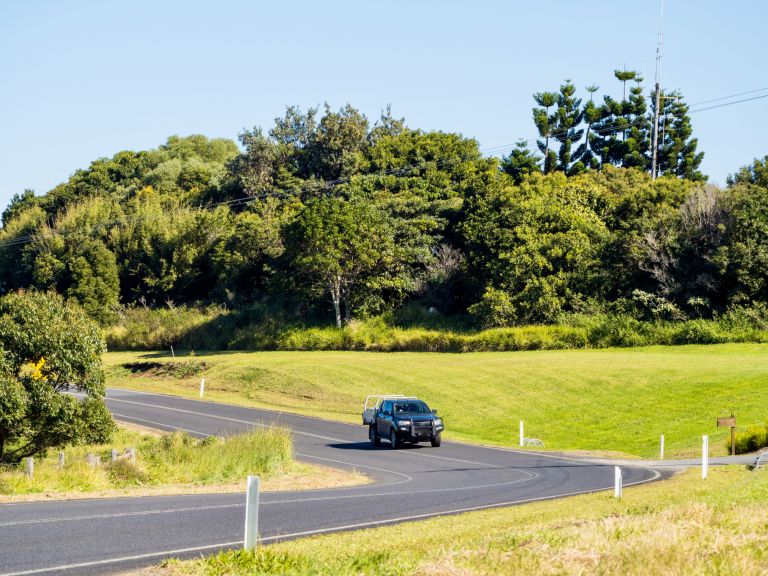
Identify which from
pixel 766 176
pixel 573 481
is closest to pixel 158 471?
pixel 573 481

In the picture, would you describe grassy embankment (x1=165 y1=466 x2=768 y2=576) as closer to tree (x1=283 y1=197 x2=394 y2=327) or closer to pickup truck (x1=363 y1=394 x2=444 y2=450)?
pickup truck (x1=363 y1=394 x2=444 y2=450)

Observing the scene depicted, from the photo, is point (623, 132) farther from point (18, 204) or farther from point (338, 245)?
point (18, 204)

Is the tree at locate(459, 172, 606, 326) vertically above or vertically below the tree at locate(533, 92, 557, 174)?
below

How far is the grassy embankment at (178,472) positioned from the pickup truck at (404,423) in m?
4.22

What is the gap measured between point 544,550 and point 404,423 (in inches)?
709

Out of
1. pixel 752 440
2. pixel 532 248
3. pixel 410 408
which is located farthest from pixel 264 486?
pixel 532 248

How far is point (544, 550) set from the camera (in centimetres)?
725

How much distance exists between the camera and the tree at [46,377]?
2241 centimetres

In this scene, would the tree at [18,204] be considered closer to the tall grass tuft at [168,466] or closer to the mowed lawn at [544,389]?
the mowed lawn at [544,389]

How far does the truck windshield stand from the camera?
2582 centimetres

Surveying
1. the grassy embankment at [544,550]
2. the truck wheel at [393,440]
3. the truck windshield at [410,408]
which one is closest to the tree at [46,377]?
the truck wheel at [393,440]

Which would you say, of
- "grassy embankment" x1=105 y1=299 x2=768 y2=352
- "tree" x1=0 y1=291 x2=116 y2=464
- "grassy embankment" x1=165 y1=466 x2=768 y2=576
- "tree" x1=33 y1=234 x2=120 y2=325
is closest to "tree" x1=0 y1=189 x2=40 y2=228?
"tree" x1=33 y1=234 x2=120 y2=325

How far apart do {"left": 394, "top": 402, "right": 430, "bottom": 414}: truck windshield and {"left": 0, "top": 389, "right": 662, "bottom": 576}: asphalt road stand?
4.32 ft

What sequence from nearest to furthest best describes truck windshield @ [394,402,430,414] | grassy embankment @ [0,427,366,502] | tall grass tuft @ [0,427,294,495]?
grassy embankment @ [0,427,366,502] → tall grass tuft @ [0,427,294,495] → truck windshield @ [394,402,430,414]
